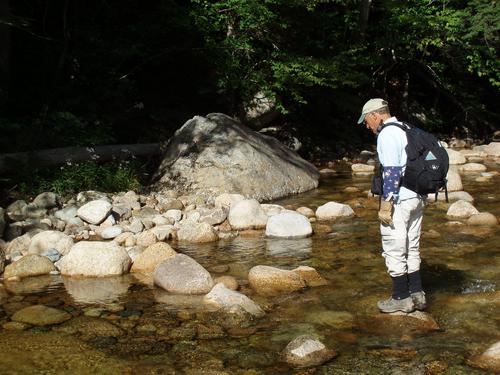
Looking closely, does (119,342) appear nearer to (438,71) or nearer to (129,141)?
(129,141)

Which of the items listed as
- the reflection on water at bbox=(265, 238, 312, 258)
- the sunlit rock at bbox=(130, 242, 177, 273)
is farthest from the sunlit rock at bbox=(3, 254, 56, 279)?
the reflection on water at bbox=(265, 238, 312, 258)

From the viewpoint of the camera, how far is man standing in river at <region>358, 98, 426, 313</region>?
462 cm

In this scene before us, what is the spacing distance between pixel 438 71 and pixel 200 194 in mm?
10979

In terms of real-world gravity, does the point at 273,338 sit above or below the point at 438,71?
below

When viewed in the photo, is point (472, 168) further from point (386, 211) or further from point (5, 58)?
point (5, 58)

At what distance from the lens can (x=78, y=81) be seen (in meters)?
12.8

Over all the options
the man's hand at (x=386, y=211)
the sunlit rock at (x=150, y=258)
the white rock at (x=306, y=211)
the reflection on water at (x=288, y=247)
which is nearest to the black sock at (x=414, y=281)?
the man's hand at (x=386, y=211)

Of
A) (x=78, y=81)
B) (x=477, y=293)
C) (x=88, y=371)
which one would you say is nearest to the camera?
(x=88, y=371)

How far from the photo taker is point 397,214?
4.79 metres

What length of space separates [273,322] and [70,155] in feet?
20.4

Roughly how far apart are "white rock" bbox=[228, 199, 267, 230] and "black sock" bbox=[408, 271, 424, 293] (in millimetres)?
3482

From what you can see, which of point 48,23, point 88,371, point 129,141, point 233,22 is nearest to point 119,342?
point 88,371

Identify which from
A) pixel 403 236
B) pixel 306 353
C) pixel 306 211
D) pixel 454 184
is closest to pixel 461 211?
pixel 454 184

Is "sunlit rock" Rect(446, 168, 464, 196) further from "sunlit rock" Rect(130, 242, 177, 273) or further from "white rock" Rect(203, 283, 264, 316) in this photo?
"white rock" Rect(203, 283, 264, 316)
